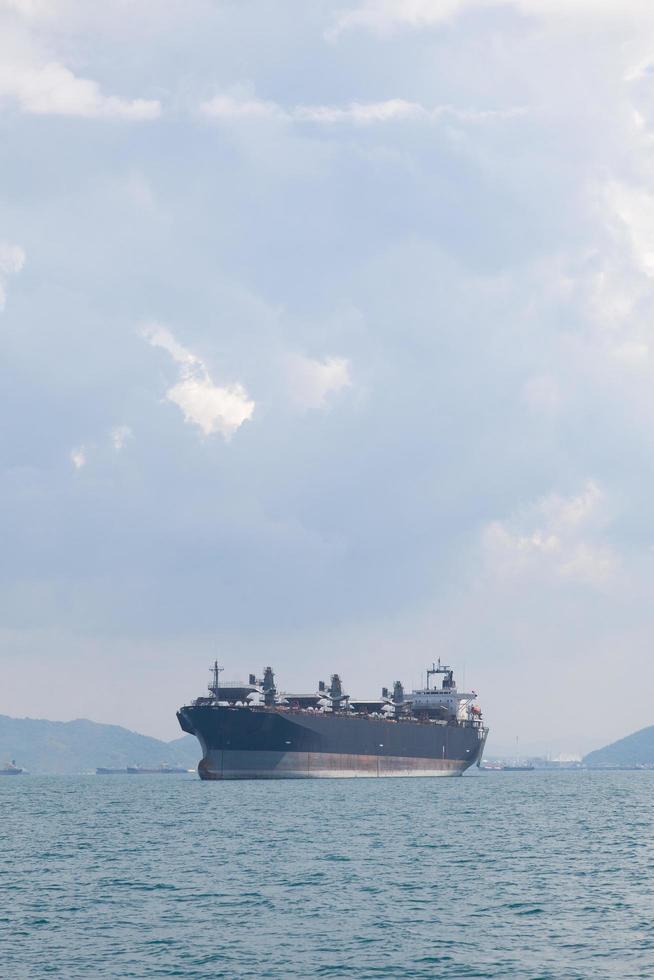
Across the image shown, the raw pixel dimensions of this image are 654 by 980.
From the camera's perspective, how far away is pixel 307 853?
193ft

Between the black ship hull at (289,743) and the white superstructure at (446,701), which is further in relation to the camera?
the white superstructure at (446,701)

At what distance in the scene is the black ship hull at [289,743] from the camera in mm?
128875

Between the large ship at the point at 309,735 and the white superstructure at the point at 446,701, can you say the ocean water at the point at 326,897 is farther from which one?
the white superstructure at the point at 446,701

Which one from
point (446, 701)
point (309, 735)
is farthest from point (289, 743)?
point (446, 701)

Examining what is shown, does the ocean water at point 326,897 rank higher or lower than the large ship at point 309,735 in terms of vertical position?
lower

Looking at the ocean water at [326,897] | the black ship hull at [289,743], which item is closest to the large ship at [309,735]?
the black ship hull at [289,743]

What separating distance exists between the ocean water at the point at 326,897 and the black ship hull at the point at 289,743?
4384cm

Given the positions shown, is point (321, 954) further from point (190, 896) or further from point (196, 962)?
point (190, 896)

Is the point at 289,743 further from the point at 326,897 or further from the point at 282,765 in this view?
the point at 326,897

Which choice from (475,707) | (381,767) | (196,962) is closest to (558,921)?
(196,962)

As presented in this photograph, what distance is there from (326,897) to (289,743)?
287 ft

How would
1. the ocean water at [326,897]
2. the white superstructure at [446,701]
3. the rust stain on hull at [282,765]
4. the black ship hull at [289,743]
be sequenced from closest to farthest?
the ocean water at [326,897], the black ship hull at [289,743], the rust stain on hull at [282,765], the white superstructure at [446,701]

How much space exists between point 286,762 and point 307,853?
2914 inches

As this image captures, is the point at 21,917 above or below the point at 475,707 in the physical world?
below
